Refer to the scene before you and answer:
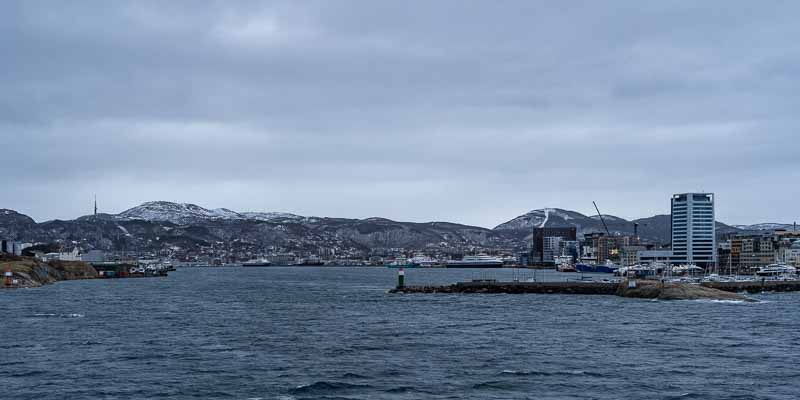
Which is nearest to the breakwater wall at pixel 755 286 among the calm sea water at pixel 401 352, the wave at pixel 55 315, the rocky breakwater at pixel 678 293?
the rocky breakwater at pixel 678 293

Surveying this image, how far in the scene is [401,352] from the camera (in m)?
54.5

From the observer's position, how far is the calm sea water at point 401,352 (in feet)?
136

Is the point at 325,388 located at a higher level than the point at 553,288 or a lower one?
higher

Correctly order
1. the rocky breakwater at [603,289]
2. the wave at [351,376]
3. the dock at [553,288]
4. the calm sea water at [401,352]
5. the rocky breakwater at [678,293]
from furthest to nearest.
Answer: the dock at [553,288], the rocky breakwater at [603,289], the rocky breakwater at [678,293], the wave at [351,376], the calm sea water at [401,352]

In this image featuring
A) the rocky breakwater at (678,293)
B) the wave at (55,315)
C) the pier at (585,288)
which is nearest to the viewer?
the wave at (55,315)

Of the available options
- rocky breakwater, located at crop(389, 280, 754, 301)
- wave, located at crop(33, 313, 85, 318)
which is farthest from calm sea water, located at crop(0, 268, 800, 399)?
rocky breakwater, located at crop(389, 280, 754, 301)

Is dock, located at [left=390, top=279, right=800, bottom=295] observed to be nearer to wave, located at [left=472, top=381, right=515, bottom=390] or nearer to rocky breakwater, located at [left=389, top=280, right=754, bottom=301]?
rocky breakwater, located at [left=389, top=280, right=754, bottom=301]

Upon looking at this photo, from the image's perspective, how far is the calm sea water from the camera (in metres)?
41.5

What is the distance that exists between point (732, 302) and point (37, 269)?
133 m

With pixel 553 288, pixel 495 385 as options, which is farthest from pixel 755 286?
pixel 495 385

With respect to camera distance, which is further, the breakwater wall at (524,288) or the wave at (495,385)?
the breakwater wall at (524,288)

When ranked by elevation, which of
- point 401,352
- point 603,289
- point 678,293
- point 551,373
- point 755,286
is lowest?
point 603,289

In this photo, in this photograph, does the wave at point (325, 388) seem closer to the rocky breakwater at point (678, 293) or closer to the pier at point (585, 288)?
the rocky breakwater at point (678, 293)

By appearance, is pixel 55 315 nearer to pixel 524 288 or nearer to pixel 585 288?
pixel 524 288
